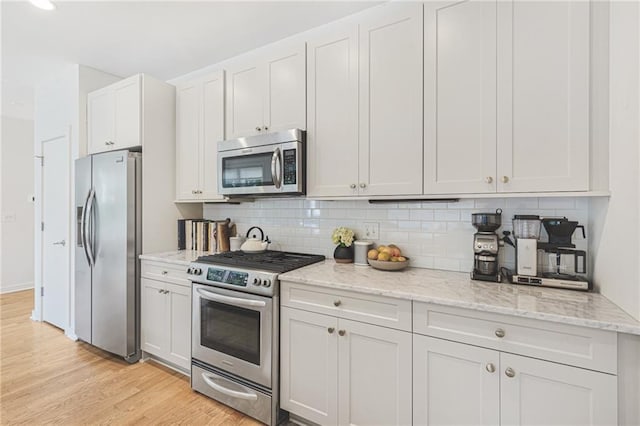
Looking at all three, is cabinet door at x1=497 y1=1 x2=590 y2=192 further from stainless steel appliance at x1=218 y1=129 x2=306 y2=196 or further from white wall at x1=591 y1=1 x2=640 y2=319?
stainless steel appliance at x1=218 y1=129 x2=306 y2=196

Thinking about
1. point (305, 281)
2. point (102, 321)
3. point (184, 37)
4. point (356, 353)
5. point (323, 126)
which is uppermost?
point (184, 37)

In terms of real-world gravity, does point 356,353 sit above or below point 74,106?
below

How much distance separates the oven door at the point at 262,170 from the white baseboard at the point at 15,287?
4839 mm

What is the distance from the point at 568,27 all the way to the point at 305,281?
1.85m

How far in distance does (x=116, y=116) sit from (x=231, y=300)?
2253mm

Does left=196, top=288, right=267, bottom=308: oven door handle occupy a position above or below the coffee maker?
below

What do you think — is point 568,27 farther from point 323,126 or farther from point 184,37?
point 184,37

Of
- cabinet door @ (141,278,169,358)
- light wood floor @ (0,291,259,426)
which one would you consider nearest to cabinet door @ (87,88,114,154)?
cabinet door @ (141,278,169,358)

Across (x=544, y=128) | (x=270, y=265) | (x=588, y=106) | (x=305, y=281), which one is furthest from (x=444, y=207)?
(x=270, y=265)

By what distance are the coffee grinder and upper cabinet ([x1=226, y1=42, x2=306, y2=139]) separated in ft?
4.46

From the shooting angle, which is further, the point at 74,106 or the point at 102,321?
the point at 74,106

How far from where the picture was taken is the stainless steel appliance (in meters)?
2.17

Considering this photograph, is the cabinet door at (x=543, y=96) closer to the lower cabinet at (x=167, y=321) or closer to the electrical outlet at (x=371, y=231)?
the electrical outlet at (x=371, y=231)

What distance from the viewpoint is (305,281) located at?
1.80 meters
